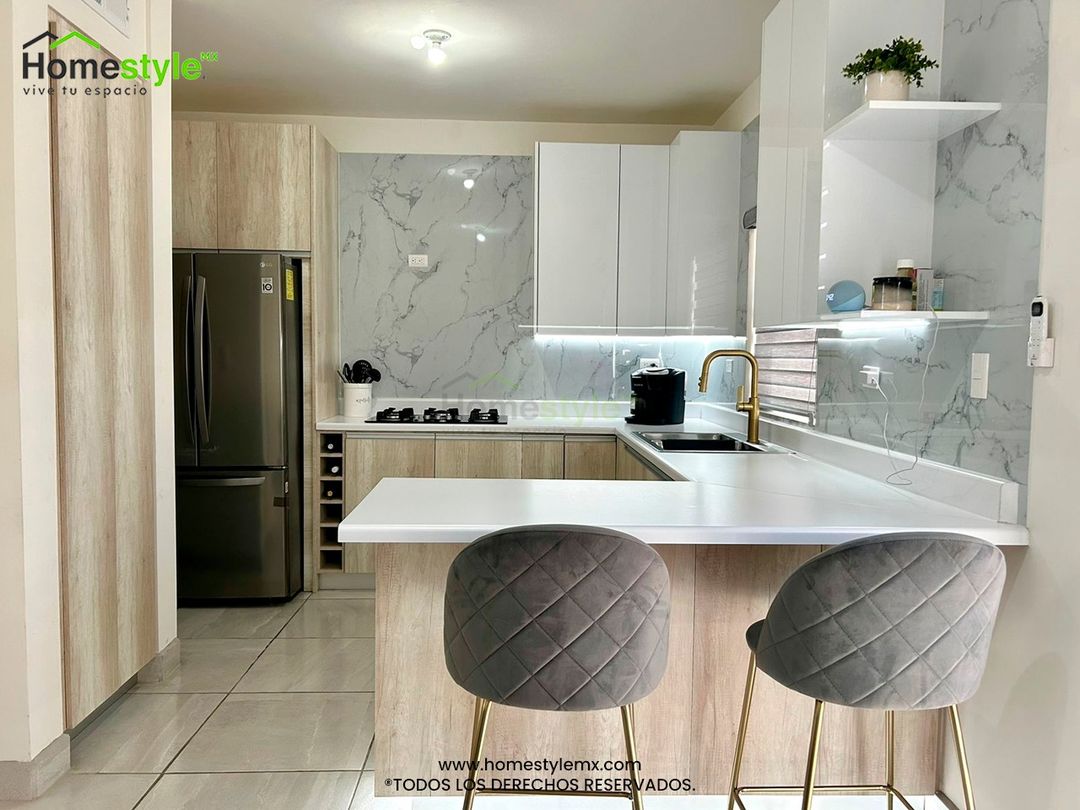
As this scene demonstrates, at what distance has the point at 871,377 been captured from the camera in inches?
101

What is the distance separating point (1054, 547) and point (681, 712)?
951mm

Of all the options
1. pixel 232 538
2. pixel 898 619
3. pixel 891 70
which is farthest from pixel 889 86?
pixel 232 538

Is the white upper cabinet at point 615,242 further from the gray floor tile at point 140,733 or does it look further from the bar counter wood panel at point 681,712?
the gray floor tile at point 140,733

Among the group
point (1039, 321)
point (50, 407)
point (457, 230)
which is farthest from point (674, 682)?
point (457, 230)

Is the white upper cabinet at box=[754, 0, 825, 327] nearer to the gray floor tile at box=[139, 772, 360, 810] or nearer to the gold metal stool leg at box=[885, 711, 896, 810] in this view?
the gold metal stool leg at box=[885, 711, 896, 810]

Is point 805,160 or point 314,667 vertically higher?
point 805,160

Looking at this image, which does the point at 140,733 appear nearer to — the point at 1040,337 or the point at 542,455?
the point at 542,455

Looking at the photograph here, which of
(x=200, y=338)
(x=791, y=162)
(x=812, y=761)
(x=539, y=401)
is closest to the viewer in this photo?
(x=812, y=761)

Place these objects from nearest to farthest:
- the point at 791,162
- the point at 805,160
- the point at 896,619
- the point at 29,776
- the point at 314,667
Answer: the point at 896,619 → the point at 29,776 → the point at 805,160 → the point at 791,162 → the point at 314,667

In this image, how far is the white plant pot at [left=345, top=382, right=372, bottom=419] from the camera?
4523 millimetres

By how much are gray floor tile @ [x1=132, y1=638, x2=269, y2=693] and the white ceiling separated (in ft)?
8.72

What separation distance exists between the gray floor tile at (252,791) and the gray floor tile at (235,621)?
1.28 meters

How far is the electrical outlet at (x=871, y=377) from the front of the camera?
8.25 ft

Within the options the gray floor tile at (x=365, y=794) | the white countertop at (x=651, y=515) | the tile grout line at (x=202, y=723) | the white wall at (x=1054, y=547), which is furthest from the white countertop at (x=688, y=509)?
the tile grout line at (x=202, y=723)
